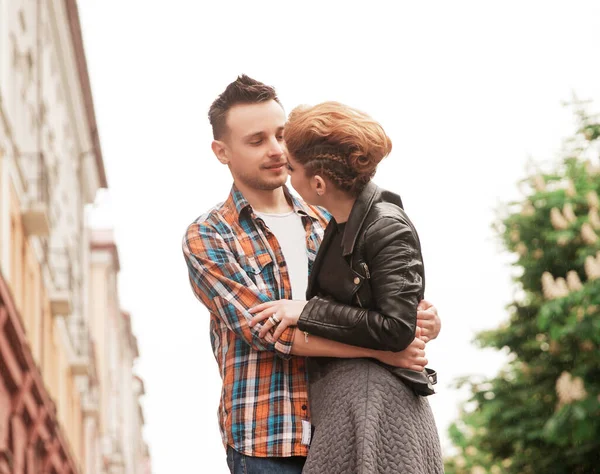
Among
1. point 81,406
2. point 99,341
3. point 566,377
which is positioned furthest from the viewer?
point 99,341

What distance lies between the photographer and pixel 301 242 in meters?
5.41

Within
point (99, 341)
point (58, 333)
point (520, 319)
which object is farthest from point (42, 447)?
point (99, 341)

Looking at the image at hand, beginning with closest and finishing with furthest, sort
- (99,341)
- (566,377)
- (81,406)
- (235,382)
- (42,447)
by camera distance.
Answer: (235,382)
(566,377)
(42,447)
(81,406)
(99,341)

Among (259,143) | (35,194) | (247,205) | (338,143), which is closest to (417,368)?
(338,143)

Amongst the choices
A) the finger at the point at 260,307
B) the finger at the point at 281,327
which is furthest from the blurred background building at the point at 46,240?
the finger at the point at 281,327

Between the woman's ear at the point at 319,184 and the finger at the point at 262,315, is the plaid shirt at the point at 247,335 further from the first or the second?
the woman's ear at the point at 319,184

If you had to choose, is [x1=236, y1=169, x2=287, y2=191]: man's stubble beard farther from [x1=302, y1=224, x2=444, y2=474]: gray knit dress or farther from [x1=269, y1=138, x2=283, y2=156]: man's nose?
[x1=302, y1=224, x2=444, y2=474]: gray knit dress

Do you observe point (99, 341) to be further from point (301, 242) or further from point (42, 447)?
point (301, 242)

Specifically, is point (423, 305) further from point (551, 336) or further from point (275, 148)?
point (551, 336)

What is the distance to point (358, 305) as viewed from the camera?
4.87 metres

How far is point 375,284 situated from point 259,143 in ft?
2.91

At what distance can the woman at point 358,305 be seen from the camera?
471cm

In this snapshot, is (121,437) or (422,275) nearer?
(422,275)

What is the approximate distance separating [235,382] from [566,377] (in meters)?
17.0
